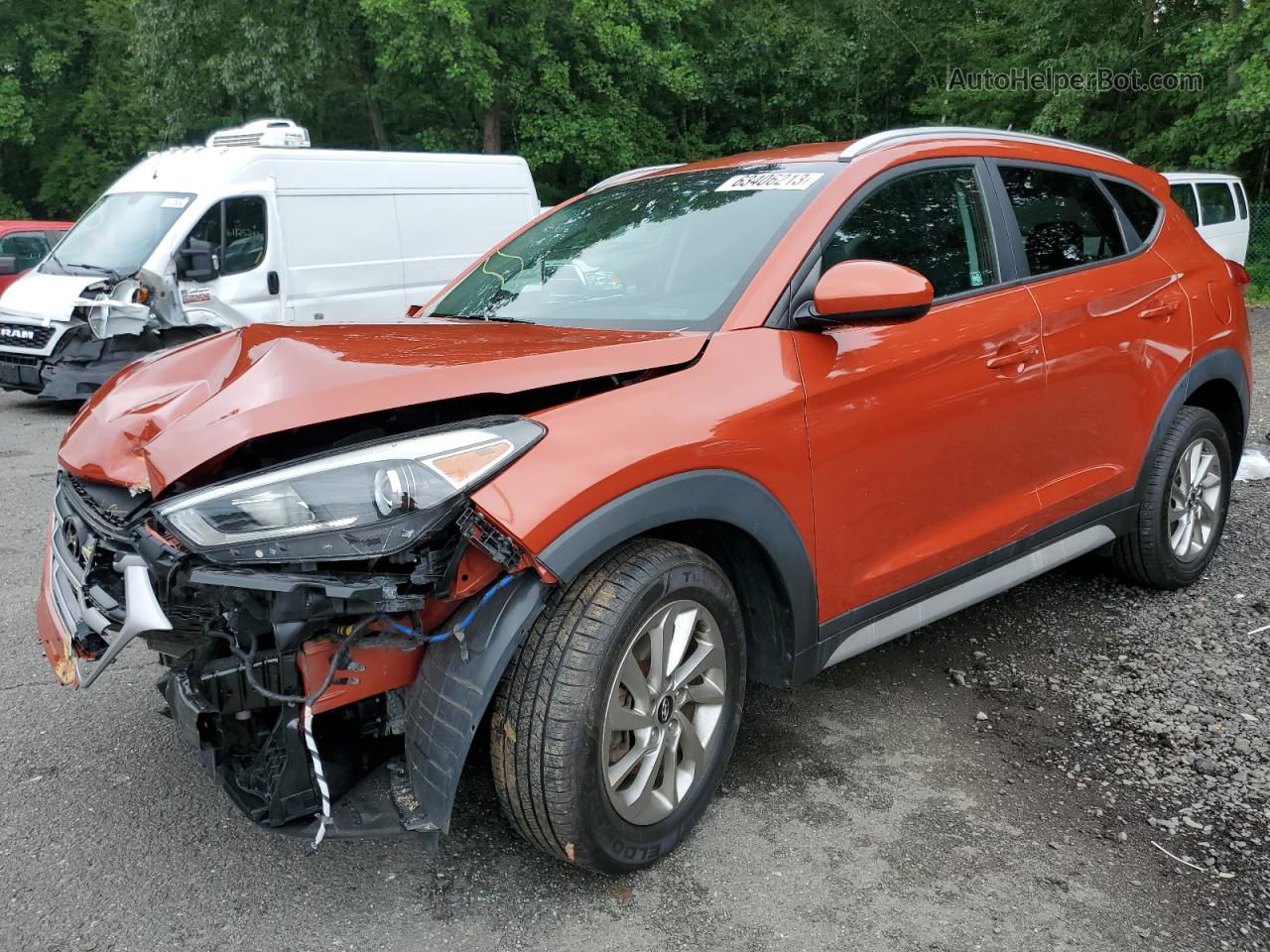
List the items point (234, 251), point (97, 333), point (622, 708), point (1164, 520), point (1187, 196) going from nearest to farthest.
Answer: point (622, 708) → point (1164, 520) → point (97, 333) → point (234, 251) → point (1187, 196)

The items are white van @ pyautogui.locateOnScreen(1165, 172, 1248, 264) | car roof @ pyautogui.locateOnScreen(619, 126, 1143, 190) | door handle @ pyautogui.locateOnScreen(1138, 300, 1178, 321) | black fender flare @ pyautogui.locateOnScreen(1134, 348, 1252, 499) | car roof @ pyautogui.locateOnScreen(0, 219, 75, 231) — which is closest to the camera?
car roof @ pyautogui.locateOnScreen(619, 126, 1143, 190)

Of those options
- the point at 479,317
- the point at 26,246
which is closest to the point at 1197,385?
the point at 479,317

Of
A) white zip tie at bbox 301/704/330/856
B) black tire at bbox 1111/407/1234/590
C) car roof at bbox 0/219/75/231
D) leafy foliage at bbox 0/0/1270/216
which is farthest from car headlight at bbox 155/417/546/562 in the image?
leafy foliage at bbox 0/0/1270/216

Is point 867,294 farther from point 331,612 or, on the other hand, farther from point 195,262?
point 195,262

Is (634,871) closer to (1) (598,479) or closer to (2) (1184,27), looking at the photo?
(1) (598,479)

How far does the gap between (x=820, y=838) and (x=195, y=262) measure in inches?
325

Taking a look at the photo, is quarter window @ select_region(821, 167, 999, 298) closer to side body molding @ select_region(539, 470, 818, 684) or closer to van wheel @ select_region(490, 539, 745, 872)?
side body molding @ select_region(539, 470, 818, 684)

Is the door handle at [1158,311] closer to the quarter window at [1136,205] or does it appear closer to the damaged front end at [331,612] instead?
the quarter window at [1136,205]

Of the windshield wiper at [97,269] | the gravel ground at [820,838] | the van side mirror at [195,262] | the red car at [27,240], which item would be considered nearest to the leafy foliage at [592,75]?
the red car at [27,240]

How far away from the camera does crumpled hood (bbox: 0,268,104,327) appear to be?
8.90 meters

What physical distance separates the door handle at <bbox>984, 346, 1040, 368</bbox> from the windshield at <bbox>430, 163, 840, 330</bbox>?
753mm

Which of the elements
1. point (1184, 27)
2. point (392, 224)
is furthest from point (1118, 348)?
point (1184, 27)

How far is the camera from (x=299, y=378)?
7.35 feet

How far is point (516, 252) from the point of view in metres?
3.68
